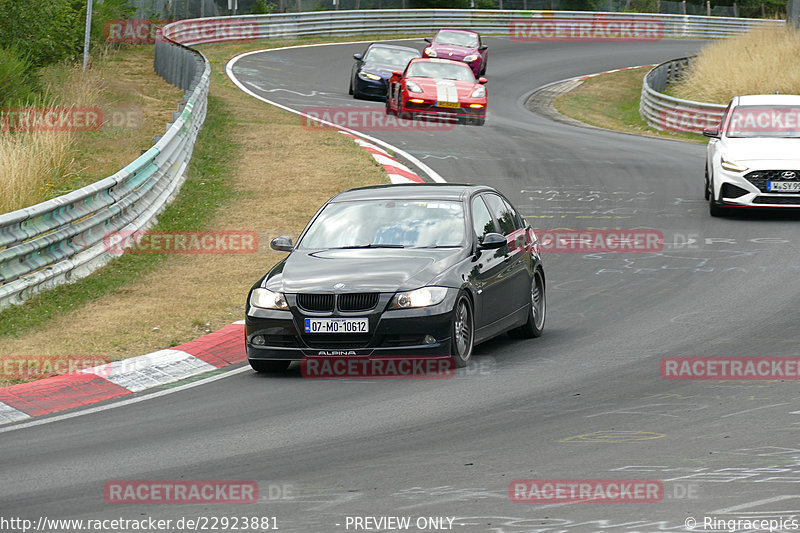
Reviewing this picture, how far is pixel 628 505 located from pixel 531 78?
127ft

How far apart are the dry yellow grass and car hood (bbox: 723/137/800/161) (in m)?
15.4

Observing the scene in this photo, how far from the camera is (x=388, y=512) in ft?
20.9

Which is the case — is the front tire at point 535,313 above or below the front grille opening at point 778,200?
above

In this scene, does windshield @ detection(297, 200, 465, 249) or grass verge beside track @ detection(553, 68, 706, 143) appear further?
grass verge beside track @ detection(553, 68, 706, 143)

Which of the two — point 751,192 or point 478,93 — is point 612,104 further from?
point 751,192

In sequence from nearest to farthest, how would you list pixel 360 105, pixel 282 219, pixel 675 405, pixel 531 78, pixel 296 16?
pixel 675 405 → pixel 282 219 → pixel 360 105 → pixel 531 78 → pixel 296 16

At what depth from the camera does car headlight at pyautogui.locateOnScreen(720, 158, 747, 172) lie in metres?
18.1

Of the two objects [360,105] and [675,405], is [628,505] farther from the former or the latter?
[360,105]

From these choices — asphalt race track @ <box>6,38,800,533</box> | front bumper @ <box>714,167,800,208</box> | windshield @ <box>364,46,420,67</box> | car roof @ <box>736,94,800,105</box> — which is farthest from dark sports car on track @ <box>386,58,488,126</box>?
asphalt race track @ <box>6,38,800,533</box>

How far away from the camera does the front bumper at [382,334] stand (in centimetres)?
995

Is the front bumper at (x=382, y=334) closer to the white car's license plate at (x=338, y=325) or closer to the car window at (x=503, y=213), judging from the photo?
the white car's license plate at (x=338, y=325)

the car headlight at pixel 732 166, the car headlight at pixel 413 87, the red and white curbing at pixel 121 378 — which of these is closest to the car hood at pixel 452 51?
the car headlight at pixel 413 87

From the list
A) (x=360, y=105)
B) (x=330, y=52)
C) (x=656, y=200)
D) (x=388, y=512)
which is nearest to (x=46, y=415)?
(x=388, y=512)
